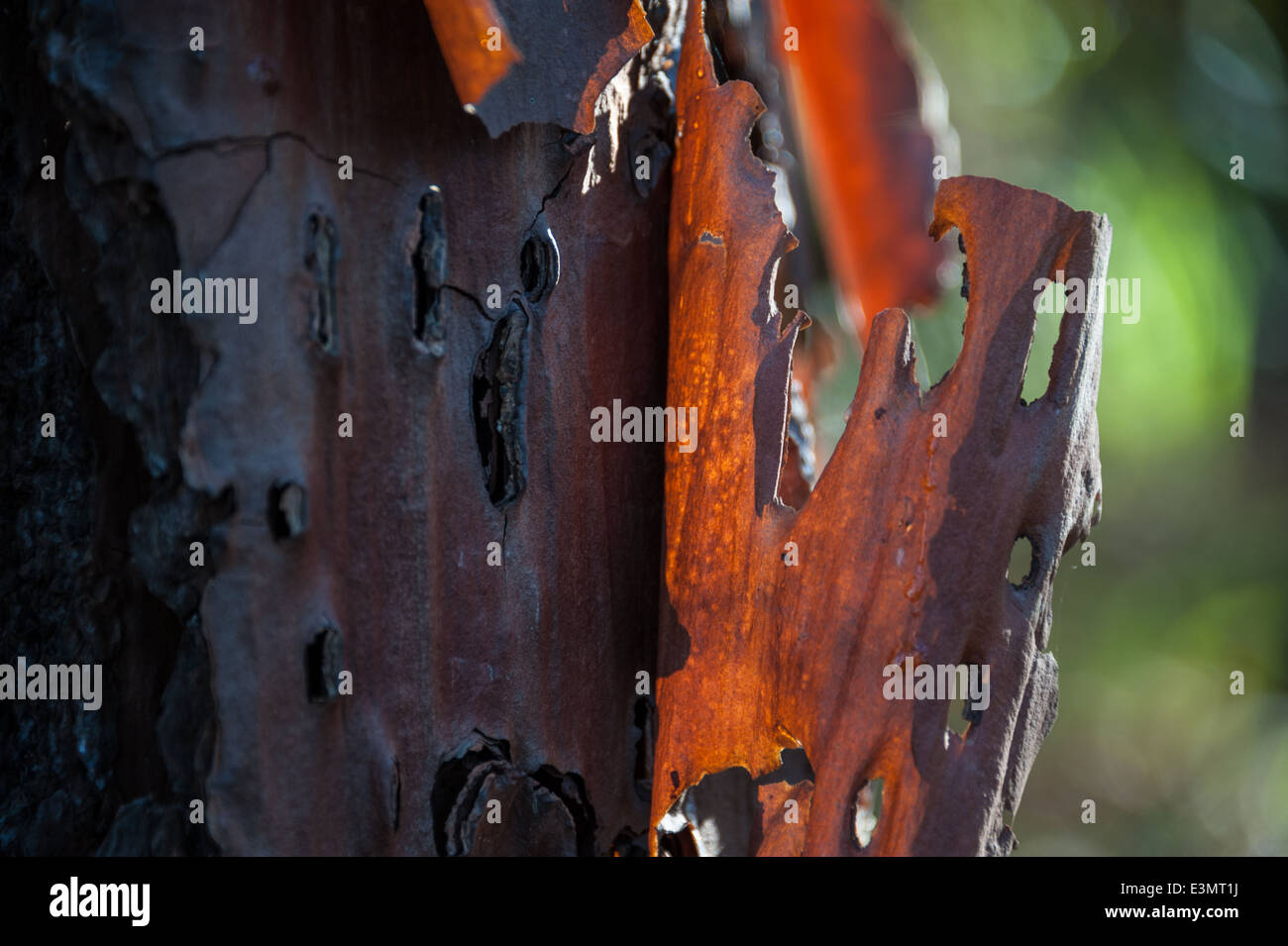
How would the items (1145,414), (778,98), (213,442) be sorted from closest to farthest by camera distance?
(213,442) < (778,98) < (1145,414)

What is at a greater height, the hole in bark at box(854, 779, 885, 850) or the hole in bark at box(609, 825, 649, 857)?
the hole in bark at box(854, 779, 885, 850)

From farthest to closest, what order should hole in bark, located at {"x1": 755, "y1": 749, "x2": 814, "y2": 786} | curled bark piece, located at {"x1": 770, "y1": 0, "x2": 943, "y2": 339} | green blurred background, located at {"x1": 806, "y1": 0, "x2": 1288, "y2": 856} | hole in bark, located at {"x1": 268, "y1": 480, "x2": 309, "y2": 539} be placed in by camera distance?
1. green blurred background, located at {"x1": 806, "y1": 0, "x2": 1288, "y2": 856}
2. curled bark piece, located at {"x1": 770, "y1": 0, "x2": 943, "y2": 339}
3. hole in bark, located at {"x1": 755, "y1": 749, "x2": 814, "y2": 786}
4. hole in bark, located at {"x1": 268, "y1": 480, "x2": 309, "y2": 539}

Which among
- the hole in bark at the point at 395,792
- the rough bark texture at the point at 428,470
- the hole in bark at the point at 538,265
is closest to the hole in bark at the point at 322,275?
the rough bark texture at the point at 428,470

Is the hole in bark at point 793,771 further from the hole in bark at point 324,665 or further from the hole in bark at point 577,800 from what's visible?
the hole in bark at point 324,665

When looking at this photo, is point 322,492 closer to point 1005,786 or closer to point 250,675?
point 250,675

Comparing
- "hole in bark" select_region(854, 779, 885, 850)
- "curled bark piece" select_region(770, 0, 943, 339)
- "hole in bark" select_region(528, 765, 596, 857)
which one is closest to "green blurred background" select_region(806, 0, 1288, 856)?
"curled bark piece" select_region(770, 0, 943, 339)

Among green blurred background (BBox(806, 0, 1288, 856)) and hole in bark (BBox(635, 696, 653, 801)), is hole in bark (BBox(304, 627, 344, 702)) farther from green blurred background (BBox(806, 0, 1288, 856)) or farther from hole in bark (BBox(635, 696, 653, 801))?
green blurred background (BBox(806, 0, 1288, 856))
